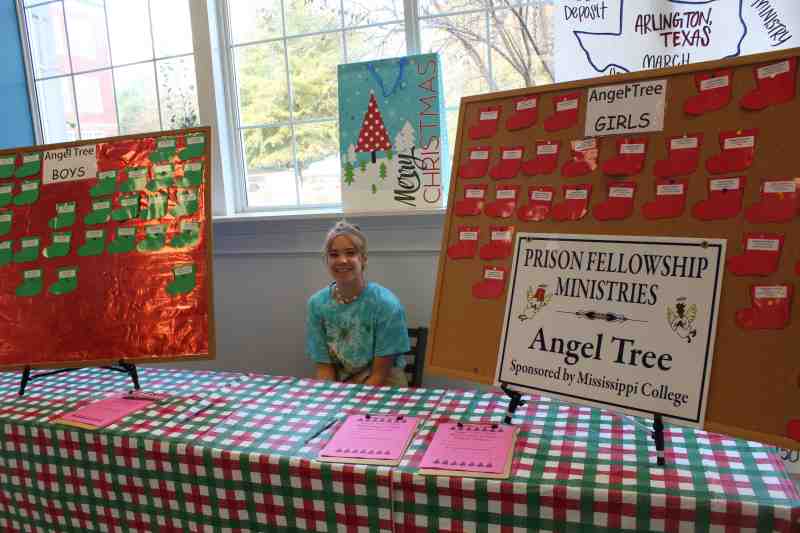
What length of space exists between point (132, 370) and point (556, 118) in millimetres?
1461

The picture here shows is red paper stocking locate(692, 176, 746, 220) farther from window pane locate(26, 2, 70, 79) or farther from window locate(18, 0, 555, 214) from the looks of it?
window pane locate(26, 2, 70, 79)

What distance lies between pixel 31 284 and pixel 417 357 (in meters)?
1.39

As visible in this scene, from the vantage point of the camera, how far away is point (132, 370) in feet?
6.24

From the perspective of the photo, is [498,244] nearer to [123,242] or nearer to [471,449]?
[471,449]

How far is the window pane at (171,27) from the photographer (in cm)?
292

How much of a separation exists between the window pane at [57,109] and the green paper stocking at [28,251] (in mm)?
1470

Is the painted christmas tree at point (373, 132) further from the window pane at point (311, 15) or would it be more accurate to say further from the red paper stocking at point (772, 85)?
the red paper stocking at point (772, 85)

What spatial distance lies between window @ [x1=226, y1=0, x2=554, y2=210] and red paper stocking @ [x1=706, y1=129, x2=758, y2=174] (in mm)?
1253

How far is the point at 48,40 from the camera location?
10.7ft

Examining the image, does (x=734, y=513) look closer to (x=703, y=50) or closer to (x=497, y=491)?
(x=497, y=491)

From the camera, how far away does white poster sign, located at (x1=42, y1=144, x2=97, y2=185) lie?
204cm

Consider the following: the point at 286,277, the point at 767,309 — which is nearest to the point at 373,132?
the point at 286,277

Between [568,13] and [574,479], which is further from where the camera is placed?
[568,13]

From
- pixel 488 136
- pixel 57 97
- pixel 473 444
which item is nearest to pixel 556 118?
pixel 488 136
